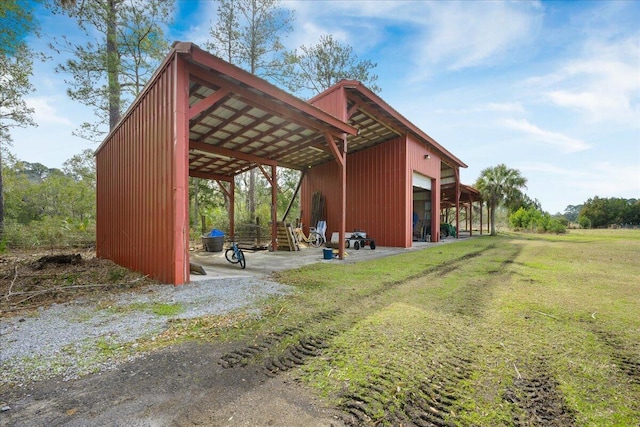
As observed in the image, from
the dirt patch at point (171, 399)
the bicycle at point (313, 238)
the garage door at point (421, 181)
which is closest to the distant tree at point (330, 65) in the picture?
the garage door at point (421, 181)

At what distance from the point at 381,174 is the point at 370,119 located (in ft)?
8.17

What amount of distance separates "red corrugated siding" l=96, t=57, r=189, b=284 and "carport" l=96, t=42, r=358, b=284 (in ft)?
0.05

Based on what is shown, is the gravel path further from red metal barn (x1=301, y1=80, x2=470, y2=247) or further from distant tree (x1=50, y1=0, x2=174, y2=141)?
distant tree (x1=50, y1=0, x2=174, y2=141)

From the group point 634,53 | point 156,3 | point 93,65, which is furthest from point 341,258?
point 156,3

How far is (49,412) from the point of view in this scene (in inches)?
55.0

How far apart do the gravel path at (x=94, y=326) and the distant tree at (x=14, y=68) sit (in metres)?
10.6

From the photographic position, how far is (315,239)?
38.6ft

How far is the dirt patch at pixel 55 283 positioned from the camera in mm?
3369

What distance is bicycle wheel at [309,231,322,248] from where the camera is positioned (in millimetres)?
11684

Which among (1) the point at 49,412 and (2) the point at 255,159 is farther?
(2) the point at 255,159

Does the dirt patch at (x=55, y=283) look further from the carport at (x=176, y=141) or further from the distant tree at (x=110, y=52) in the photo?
the distant tree at (x=110, y=52)

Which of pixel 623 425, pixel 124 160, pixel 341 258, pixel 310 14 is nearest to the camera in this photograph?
pixel 623 425

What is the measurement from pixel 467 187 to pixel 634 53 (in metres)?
13.2

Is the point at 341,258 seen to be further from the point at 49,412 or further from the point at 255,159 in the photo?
the point at 49,412
